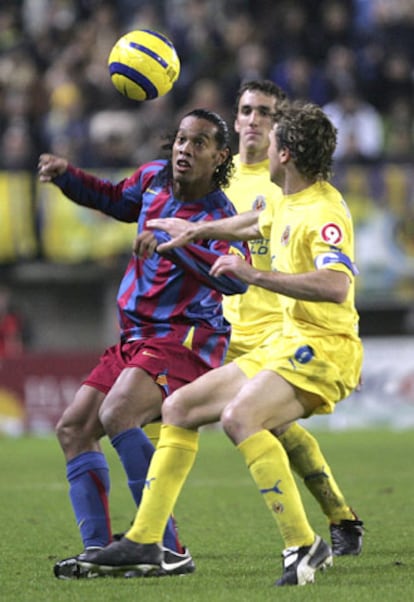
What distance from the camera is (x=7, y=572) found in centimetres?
590

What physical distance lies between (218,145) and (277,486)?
169cm

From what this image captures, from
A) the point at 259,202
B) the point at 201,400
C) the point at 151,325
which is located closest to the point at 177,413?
the point at 201,400

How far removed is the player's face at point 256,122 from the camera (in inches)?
314

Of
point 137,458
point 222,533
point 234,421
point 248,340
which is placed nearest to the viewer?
point 234,421

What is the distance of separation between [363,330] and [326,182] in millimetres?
13416

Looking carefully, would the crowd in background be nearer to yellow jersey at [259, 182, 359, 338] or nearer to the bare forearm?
yellow jersey at [259, 182, 359, 338]

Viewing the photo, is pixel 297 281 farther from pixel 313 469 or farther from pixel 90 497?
pixel 313 469

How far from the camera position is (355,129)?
17.6 meters

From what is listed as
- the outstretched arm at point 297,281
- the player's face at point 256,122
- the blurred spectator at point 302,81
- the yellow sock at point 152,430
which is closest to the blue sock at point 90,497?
the yellow sock at point 152,430

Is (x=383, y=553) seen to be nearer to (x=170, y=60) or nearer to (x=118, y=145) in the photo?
(x=170, y=60)

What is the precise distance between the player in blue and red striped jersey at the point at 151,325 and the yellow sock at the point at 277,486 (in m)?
0.67

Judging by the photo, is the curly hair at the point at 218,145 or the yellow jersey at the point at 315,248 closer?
the yellow jersey at the point at 315,248

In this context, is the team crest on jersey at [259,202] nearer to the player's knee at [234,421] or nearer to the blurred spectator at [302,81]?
the player's knee at [234,421]

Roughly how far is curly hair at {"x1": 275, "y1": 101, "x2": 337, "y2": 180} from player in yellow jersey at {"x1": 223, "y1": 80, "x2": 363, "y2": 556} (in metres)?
1.12
